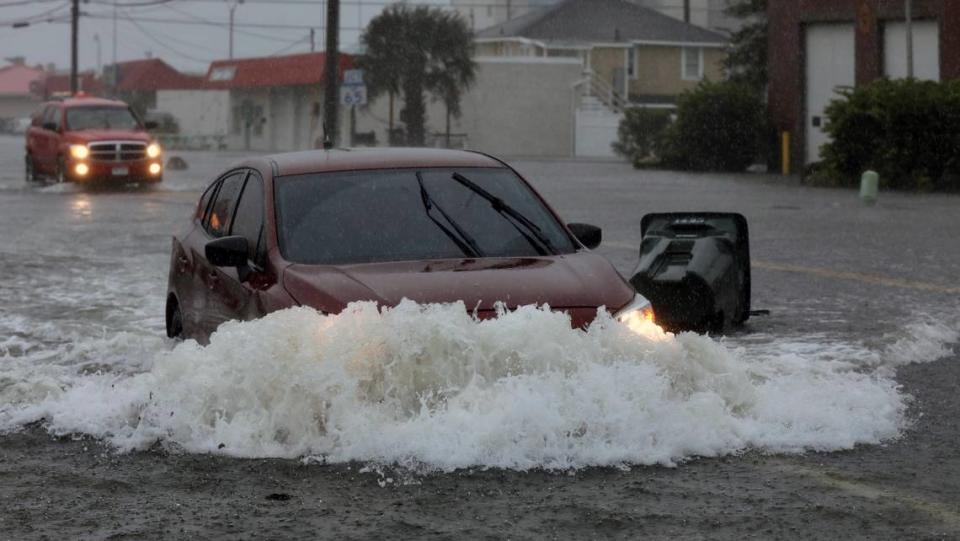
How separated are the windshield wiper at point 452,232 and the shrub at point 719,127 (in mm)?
37042

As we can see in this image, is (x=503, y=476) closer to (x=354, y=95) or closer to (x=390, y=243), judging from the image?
(x=390, y=243)

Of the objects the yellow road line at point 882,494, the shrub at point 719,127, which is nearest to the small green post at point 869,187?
the shrub at point 719,127

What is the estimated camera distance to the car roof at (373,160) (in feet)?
29.3

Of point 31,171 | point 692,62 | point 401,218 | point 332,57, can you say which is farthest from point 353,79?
point 692,62

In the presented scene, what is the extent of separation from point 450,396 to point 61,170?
28813 mm

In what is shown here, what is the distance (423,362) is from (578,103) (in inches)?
2558

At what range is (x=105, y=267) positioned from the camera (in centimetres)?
1731

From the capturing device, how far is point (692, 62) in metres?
75.6

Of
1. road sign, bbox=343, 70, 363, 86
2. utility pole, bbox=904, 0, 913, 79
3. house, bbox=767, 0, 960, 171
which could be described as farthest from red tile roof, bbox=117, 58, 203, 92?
utility pole, bbox=904, 0, 913, 79

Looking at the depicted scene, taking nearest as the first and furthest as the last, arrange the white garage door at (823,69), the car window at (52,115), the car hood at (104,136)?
the car hood at (104,136) < the car window at (52,115) < the white garage door at (823,69)

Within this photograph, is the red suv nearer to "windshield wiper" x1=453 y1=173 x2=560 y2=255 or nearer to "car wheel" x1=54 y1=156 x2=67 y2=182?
"car wheel" x1=54 y1=156 x2=67 y2=182

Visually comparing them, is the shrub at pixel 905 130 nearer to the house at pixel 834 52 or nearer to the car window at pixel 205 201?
the house at pixel 834 52

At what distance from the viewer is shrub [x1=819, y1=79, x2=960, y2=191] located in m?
32.8

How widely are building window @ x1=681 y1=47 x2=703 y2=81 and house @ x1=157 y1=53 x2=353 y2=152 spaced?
1579 cm
